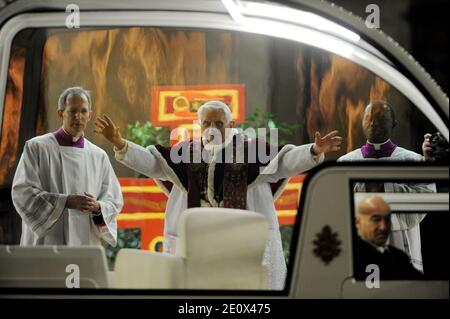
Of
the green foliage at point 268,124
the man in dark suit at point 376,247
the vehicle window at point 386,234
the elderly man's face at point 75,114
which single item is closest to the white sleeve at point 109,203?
the elderly man's face at point 75,114

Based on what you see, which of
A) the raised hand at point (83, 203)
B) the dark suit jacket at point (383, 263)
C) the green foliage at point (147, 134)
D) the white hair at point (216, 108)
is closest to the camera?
the dark suit jacket at point (383, 263)

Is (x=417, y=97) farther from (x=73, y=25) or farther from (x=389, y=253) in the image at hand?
(x=73, y=25)

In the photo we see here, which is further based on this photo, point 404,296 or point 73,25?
point 73,25

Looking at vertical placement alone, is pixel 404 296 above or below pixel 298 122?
below

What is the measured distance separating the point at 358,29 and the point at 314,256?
1.10 meters

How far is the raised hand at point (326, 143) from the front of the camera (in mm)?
4213

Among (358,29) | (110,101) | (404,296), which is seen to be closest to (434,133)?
(358,29)

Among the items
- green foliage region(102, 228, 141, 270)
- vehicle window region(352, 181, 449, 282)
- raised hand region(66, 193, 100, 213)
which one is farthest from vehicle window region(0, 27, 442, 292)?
vehicle window region(352, 181, 449, 282)

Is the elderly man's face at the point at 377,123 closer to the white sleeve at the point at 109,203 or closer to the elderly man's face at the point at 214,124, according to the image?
the elderly man's face at the point at 214,124

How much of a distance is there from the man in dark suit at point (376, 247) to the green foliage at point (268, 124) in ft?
4.04

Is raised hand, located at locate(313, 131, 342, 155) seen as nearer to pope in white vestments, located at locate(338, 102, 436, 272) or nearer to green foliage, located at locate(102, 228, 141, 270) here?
pope in white vestments, located at locate(338, 102, 436, 272)

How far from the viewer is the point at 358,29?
12.0 ft

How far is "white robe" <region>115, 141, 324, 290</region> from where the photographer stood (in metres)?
4.41

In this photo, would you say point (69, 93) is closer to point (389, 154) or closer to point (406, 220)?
point (389, 154)
